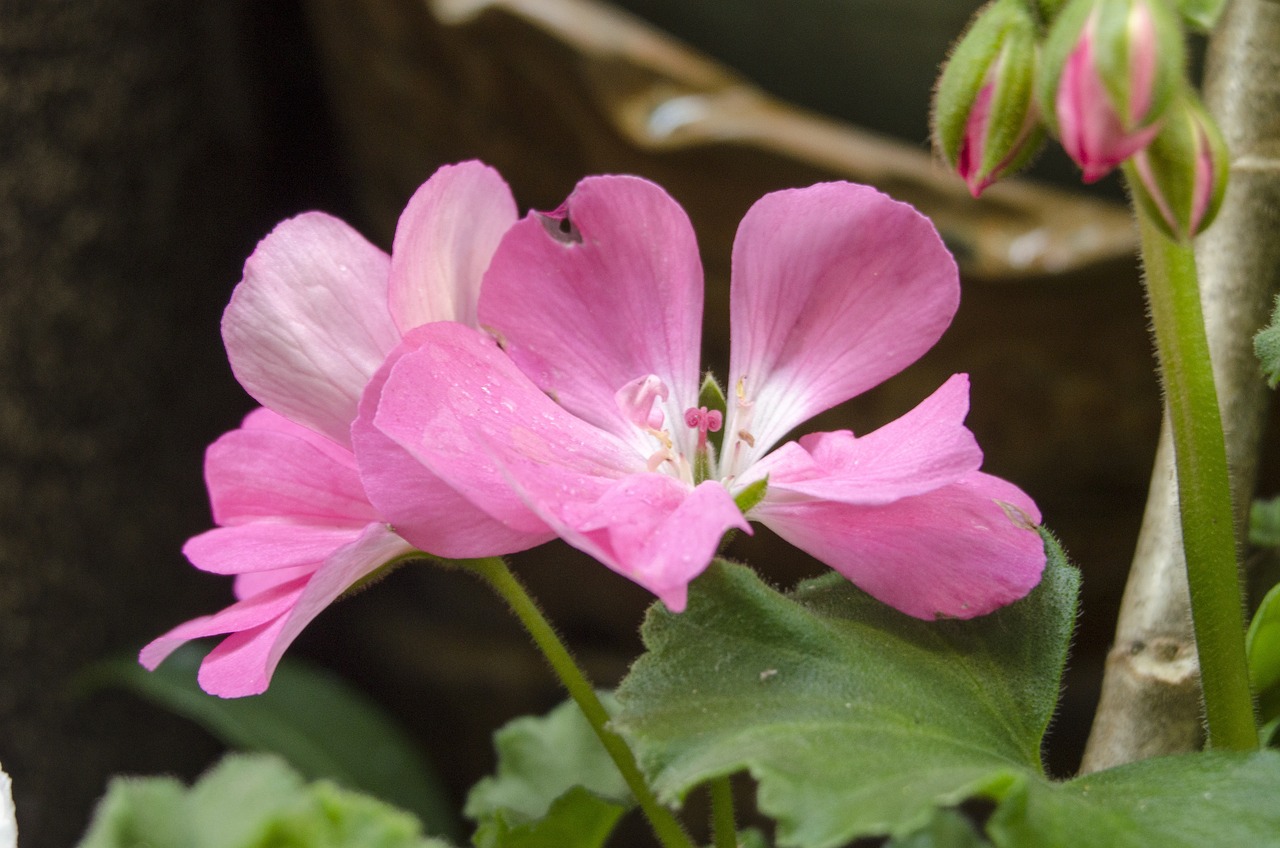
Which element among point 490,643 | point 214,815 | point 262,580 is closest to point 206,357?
point 490,643

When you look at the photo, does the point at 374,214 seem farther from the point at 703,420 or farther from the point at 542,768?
the point at 703,420

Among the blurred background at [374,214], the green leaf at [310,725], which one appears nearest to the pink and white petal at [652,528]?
the blurred background at [374,214]

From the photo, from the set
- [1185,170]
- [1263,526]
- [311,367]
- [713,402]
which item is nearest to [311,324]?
[311,367]

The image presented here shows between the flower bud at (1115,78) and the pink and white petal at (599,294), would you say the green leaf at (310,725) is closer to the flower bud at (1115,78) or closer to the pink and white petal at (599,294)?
the pink and white petal at (599,294)

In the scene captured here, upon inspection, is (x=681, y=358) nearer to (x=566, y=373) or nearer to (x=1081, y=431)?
(x=566, y=373)

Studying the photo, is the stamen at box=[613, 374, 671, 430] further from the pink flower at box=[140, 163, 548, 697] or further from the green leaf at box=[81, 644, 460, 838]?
the green leaf at box=[81, 644, 460, 838]

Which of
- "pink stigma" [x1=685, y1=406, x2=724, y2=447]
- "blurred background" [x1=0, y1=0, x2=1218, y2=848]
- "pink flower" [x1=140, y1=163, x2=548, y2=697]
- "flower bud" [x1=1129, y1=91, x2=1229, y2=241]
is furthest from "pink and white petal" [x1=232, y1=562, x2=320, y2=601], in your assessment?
"blurred background" [x1=0, y1=0, x2=1218, y2=848]
